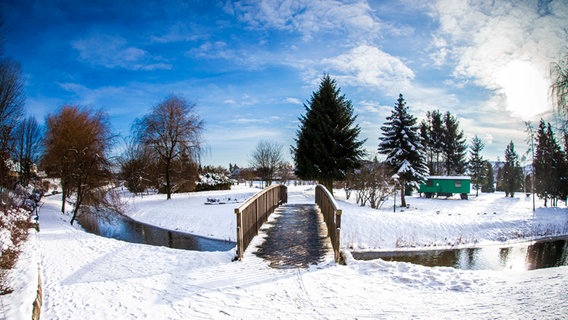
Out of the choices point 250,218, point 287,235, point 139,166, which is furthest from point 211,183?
point 250,218

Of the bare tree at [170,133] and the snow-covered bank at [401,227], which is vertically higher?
the bare tree at [170,133]

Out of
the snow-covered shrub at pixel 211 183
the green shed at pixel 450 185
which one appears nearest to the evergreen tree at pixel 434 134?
the green shed at pixel 450 185

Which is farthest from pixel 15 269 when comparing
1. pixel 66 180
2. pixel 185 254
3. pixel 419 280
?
pixel 66 180

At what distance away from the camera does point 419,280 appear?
5.39 m

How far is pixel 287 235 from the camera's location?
854cm

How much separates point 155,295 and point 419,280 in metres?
4.67

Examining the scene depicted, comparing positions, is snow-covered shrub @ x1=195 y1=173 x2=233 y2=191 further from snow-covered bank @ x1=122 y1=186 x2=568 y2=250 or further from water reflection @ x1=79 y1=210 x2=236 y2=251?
water reflection @ x1=79 y1=210 x2=236 y2=251

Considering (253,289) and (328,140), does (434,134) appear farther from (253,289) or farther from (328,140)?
(253,289)

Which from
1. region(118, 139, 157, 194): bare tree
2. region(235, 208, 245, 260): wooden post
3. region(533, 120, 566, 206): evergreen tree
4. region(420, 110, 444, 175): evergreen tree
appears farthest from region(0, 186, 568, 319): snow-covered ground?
region(420, 110, 444, 175): evergreen tree

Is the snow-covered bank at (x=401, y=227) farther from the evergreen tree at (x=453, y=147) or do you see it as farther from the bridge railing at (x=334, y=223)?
the evergreen tree at (x=453, y=147)

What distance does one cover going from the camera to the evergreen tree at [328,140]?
20359 mm

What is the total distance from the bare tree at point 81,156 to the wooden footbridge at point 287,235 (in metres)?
10.4

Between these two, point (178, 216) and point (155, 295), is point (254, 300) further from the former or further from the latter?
point (178, 216)

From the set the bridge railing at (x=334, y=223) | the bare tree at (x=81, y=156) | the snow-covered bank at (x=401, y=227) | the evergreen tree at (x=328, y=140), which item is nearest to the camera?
the bridge railing at (x=334, y=223)
